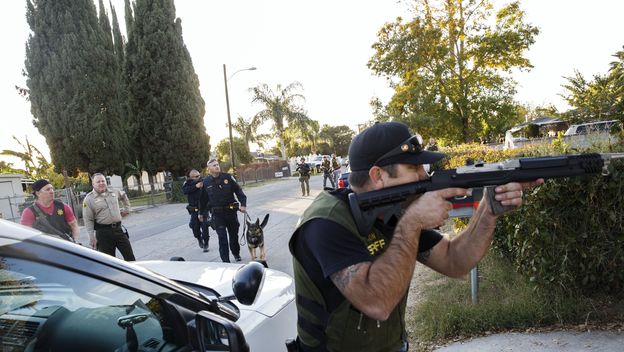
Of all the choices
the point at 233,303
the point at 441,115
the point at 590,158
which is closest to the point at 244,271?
the point at 233,303

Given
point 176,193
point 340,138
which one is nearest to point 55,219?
point 176,193

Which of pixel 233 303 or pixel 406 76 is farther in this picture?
pixel 406 76

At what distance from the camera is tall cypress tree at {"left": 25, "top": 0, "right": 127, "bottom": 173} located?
64.6ft

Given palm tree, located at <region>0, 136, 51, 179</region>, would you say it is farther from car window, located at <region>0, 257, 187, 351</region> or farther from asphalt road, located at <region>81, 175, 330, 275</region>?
car window, located at <region>0, 257, 187, 351</region>

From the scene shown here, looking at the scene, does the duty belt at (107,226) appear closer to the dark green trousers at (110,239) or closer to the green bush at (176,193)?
the dark green trousers at (110,239)

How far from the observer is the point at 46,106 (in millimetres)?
19984

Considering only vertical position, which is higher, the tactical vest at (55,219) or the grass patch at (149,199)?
the tactical vest at (55,219)

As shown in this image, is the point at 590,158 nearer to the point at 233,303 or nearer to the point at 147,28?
the point at 233,303

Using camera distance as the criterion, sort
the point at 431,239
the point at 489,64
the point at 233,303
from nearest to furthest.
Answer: the point at 431,239 < the point at 233,303 < the point at 489,64

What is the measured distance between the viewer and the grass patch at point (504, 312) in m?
3.53

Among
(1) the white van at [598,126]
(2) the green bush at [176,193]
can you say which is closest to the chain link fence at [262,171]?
(2) the green bush at [176,193]

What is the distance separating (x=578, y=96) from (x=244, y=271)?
37.9ft

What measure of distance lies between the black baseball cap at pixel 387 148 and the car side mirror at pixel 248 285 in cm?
74

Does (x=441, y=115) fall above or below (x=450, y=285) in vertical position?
above
